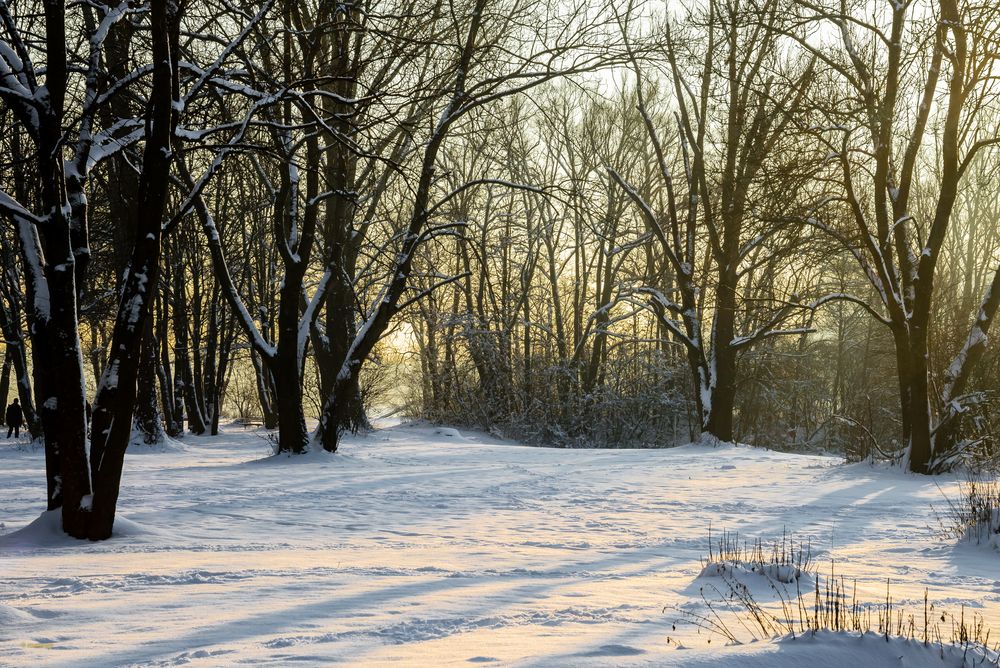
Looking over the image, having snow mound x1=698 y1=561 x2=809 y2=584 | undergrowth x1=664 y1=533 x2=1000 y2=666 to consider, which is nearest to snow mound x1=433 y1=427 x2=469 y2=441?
undergrowth x1=664 y1=533 x2=1000 y2=666

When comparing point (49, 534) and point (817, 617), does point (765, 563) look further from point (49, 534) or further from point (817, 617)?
point (49, 534)

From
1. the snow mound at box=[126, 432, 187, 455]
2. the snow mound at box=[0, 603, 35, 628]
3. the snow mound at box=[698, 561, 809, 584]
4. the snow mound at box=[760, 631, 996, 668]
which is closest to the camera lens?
the snow mound at box=[760, 631, 996, 668]

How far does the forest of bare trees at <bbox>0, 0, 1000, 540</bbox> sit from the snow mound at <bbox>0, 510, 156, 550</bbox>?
0.41 ft

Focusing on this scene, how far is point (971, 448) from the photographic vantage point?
1410 centimetres

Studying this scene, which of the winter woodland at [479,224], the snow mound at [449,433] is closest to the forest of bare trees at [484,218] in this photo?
the winter woodland at [479,224]

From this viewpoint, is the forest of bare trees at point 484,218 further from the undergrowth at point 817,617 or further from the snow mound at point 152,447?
the undergrowth at point 817,617

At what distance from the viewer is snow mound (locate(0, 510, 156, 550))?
7.12m

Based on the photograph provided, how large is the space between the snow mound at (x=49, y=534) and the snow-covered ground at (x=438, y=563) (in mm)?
22

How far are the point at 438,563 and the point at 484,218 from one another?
28.2 m

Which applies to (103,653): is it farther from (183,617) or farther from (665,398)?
(665,398)

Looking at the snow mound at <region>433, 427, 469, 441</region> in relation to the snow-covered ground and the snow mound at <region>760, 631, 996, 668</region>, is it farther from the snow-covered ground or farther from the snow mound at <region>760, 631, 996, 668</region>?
the snow mound at <region>760, 631, 996, 668</region>

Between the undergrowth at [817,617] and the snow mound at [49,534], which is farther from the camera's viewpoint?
the snow mound at [49,534]

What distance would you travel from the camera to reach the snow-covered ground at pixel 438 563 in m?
3.93

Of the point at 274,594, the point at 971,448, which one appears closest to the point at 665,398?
the point at 971,448
